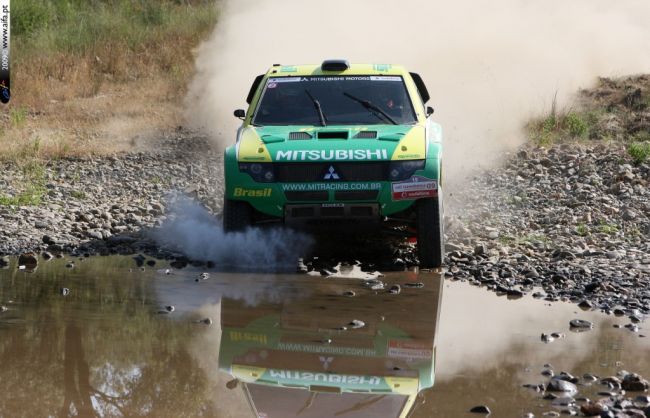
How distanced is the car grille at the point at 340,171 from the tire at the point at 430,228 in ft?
1.50

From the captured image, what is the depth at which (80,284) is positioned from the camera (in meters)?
9.18

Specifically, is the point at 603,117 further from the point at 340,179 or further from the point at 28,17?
the point at 28,17

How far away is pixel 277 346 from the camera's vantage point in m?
7.19

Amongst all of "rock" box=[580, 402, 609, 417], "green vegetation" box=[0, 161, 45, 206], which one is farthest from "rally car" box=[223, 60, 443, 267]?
"rock" box=[580, 402, 609, 417]

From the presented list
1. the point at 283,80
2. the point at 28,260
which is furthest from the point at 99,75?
the point at 28,260

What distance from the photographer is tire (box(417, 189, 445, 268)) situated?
387 inches

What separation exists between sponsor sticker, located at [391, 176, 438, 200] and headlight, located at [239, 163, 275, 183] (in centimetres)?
109

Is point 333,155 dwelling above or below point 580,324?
above

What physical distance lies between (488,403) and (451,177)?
9324 mm

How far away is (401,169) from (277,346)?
9.97 feet

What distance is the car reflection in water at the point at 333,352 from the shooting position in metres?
5.89

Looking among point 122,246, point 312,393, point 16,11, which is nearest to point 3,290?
point 122,246

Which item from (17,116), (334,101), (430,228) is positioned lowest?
(17,116)

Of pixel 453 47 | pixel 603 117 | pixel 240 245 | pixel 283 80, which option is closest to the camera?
pixel 240 245
